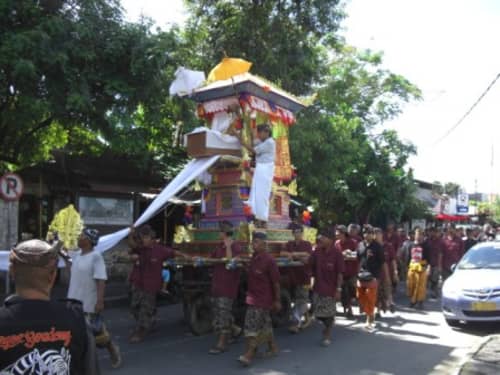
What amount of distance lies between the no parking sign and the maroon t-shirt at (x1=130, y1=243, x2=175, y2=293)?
2915 millimetres

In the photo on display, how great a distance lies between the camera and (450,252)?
1498cm

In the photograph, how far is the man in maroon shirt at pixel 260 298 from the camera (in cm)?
721

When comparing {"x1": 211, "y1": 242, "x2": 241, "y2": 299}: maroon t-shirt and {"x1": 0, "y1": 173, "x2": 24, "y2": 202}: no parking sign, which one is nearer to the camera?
{"x1": 211, "y1": 242, "x2": 241, "y2": 299}: maroon t-shirt

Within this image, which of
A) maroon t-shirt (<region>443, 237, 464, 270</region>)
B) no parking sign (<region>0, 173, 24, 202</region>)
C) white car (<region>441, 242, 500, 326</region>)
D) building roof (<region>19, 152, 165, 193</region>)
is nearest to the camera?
white car (<region>441, 242, 500, 326</region>)

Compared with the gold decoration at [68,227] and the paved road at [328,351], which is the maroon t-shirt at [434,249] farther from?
the gold decoration at [68,227]

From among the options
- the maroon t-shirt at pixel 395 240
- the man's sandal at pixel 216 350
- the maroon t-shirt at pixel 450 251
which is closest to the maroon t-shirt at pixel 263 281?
the man's sandal at pixel 216 350

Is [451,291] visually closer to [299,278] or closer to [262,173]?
[299,278]

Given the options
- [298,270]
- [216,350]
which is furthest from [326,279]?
[216,350]

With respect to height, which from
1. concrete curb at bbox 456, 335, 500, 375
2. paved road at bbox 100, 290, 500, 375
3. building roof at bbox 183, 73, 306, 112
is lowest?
paved road at bbox 100, 290, 500, 375

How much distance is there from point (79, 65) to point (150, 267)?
164 inches

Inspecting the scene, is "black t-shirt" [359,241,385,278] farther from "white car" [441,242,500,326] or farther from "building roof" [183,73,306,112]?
"building roof" [183,73,306,112]

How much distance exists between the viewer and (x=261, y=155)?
393 inches

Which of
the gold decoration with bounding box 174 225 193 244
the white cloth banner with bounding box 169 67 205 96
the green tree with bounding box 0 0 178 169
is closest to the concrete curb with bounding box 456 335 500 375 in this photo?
the gold decoration with bounding box 174 225 193 244

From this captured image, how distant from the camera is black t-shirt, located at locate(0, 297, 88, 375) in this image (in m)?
2.39
